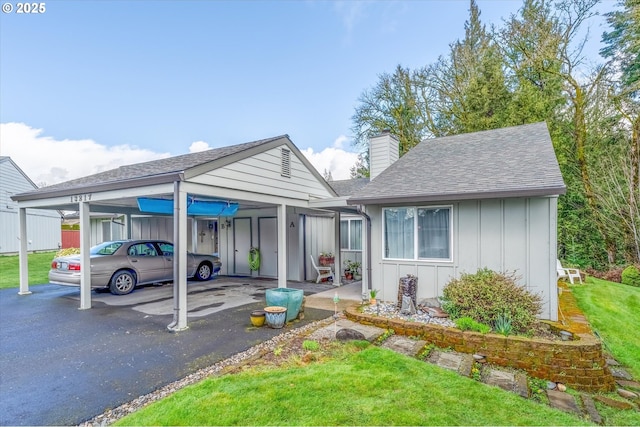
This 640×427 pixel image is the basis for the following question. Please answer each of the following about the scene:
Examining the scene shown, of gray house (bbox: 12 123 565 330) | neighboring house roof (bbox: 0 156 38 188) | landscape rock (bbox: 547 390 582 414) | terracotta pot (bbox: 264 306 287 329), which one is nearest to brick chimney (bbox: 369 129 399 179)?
gray house (bbox: 12 123 565 330)

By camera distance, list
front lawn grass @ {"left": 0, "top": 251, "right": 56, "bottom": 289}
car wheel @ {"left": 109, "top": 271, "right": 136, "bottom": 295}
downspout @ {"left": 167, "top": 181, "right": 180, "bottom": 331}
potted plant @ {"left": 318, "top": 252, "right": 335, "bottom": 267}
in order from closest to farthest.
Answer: downspout @ {"left": 167, "top": 181, "right": 180, "bottom": 331} → car wheel @ {"left": 109, "top": 271, "right": 136, "bottom": 295} → front lawn grass @ {"left": 0, "top": 251, "right": 56, "bottom": 289} → potted plant @ {"left": 318, "top": 252, "right": 335, "bottom": 267}

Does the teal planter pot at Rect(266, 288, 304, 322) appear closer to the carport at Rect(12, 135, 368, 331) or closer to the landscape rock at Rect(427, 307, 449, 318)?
the carport at Rect(12, 135, 368, 331)

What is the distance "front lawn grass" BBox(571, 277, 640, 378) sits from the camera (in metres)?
5.57

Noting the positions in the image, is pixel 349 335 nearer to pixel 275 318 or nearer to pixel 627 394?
pixel 275 318

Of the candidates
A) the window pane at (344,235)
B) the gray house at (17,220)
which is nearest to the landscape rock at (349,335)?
the window pane at (344,235)

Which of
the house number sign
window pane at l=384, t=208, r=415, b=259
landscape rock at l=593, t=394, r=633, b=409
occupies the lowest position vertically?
landscape rock at l=593, t=394, r=633, b=409

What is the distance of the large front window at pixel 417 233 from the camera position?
6723 mm

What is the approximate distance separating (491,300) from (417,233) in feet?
6.79

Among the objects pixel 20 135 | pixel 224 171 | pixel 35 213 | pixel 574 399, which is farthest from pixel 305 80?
pixel 35 213

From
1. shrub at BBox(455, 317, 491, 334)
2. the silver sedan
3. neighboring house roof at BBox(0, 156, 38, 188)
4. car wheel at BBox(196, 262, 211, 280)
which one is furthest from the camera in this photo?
neighboring house roof at BBox(0, 156, 38, 188)

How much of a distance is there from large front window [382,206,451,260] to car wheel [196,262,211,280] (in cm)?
674

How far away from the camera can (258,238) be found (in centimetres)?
1202

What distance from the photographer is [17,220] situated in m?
19.1

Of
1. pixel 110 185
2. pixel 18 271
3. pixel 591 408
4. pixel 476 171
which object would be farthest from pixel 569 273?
pixel 18 271
